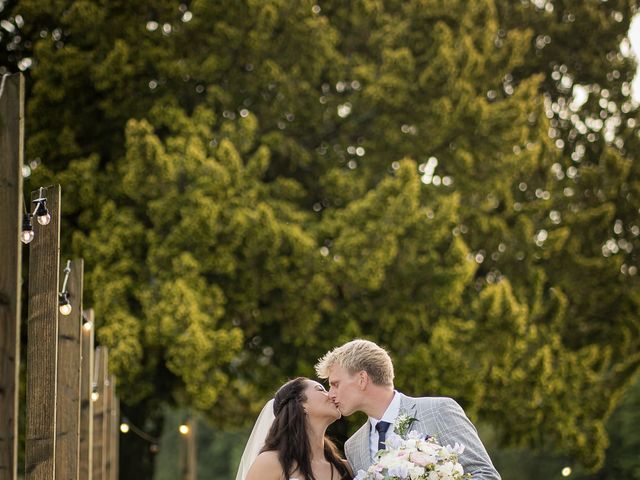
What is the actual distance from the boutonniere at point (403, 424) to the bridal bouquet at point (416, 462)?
7.3 inches

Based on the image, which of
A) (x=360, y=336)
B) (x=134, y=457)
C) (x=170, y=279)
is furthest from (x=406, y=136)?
(x=134, y=457)

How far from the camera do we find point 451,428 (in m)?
5.98

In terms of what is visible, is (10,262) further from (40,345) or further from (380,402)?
(380,402)

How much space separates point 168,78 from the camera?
56.0ft

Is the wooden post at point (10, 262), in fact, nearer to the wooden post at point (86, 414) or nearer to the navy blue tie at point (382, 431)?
the navy blue tie at point (382, 431)

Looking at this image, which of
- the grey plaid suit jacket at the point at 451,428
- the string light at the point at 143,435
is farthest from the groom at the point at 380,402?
the string light at the point at 143,435

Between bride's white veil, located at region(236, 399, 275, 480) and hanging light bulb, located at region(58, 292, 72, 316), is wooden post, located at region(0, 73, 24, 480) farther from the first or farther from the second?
hanging light bulb, located at region(58, 292, 72, 316)

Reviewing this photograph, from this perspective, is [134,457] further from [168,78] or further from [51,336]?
[51,336]

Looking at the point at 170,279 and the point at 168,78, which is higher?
the point at 168,78

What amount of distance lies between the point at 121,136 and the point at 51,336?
10.9m

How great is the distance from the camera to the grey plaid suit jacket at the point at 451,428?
19.1 feet

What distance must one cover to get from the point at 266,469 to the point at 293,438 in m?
0.23

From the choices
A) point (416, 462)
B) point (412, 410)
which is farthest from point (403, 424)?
point (416, 462)

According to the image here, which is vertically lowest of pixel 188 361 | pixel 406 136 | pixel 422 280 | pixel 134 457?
pixel 134 457
